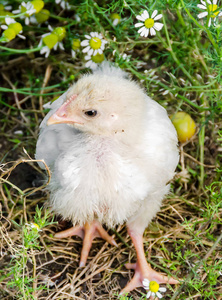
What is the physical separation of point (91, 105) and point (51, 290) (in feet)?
3.19

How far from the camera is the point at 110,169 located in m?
1.91

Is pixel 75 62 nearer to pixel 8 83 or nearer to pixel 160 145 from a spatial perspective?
pixel 8 83

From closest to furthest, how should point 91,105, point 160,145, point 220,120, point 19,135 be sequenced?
point 91,105, point 160,145, point 220,120, point 19,135

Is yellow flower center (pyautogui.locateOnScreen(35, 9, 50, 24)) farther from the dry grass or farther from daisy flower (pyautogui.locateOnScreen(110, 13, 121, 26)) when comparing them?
daisy flower (pyautogui.locateOnScreen(110, 13, 121, 26))

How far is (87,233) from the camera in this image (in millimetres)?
2500

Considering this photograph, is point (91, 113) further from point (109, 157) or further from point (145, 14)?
point (145, 14)

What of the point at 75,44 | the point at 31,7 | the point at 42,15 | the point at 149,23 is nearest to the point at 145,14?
the point at 149,23

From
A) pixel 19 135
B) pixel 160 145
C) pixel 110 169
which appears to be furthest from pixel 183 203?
pixel 19 135

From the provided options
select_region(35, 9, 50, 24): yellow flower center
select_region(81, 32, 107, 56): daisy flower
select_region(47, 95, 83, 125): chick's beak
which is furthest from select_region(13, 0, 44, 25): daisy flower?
select_region(47, 95, 83, 125): chick's beak

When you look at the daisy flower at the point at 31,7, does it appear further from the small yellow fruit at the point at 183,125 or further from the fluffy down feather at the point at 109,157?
the small yellow fruit at the point at 183,125

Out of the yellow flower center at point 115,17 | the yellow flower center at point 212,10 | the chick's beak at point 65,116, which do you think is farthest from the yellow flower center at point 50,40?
the yellow flower center at point 212,10

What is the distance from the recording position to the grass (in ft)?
7.45

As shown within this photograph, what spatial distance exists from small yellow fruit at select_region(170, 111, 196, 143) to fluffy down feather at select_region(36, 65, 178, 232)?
600 millimetres

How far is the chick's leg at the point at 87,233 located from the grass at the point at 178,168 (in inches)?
1.8
